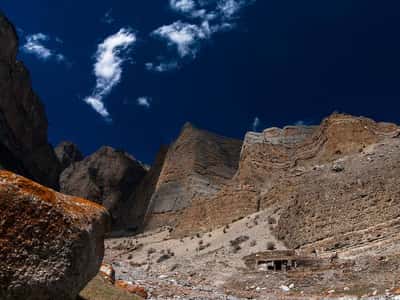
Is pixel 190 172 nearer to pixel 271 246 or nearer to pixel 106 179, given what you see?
pixel 106 179

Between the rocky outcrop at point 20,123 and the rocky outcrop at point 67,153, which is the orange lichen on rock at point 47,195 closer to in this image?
the rocky outcrop at point 20,123

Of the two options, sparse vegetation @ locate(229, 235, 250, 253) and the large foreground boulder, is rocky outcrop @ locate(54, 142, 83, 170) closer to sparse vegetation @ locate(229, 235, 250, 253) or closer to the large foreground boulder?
sparse vegetation @ locate(229, 235, 250, 253)

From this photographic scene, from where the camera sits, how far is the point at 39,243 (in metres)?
4.68

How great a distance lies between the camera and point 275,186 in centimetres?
3297

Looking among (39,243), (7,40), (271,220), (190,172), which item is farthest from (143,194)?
(39,243)

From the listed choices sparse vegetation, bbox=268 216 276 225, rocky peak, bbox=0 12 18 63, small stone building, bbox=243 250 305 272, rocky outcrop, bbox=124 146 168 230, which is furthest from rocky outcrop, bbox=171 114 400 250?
rocky peak, bbox=0 12 18 63

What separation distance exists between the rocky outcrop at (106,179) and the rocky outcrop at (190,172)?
15.3 meters

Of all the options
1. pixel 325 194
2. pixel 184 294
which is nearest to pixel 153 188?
pixel 325 194

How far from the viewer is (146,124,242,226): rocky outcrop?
55844mm

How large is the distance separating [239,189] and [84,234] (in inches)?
1300

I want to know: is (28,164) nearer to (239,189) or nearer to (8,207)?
(239,189)

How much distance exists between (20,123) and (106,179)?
19.0 m

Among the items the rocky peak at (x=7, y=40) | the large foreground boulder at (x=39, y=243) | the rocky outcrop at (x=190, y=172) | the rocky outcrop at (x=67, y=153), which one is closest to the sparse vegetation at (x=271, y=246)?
the large foreground boulder at (x=39, y=243)

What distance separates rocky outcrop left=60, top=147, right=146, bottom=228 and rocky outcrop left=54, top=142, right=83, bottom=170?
8.90 metres
